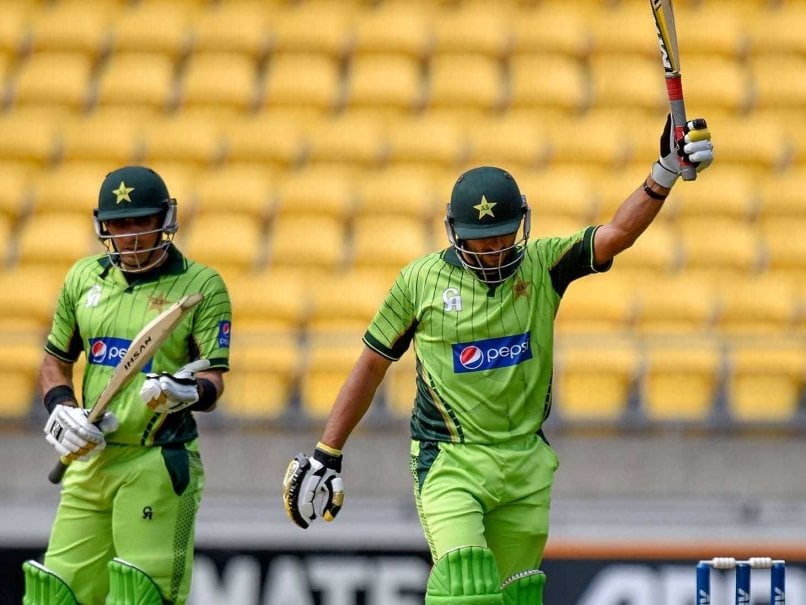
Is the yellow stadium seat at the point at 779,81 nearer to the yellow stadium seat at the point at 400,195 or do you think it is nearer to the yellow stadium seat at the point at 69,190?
the yellow stadium seat at the point at 400,195

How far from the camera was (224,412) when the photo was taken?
8.70 meters

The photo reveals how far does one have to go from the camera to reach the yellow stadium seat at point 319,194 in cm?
1082

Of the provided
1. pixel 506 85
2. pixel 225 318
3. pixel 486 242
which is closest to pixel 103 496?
pixel 225 318

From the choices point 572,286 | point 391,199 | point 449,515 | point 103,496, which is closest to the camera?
point 449,515

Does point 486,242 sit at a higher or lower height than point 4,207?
lower

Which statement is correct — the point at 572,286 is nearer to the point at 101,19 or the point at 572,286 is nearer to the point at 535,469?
the point at 535,469

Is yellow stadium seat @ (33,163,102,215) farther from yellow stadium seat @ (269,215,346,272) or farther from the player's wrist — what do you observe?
the player's wrist

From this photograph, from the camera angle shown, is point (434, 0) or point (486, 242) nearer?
point (486, 242)

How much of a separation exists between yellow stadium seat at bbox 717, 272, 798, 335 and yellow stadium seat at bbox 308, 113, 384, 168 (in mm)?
3077

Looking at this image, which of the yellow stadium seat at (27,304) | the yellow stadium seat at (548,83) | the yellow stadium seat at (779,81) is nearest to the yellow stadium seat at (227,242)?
the yellow stadium seat at (27,304)

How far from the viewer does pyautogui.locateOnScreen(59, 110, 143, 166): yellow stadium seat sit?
38.2 ft

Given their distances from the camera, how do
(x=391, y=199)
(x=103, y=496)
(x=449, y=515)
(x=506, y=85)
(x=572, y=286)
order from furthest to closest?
(x=506, y=85)
(x=391, y=199)
(x=572, y=286)
(x=103, y=496)
(x=449, y=515)

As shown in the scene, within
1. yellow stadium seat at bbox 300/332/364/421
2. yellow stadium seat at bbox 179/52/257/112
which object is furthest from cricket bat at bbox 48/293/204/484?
yellow stadium seat at bbox 179/52/257/112

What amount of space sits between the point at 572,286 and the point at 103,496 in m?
4.44
